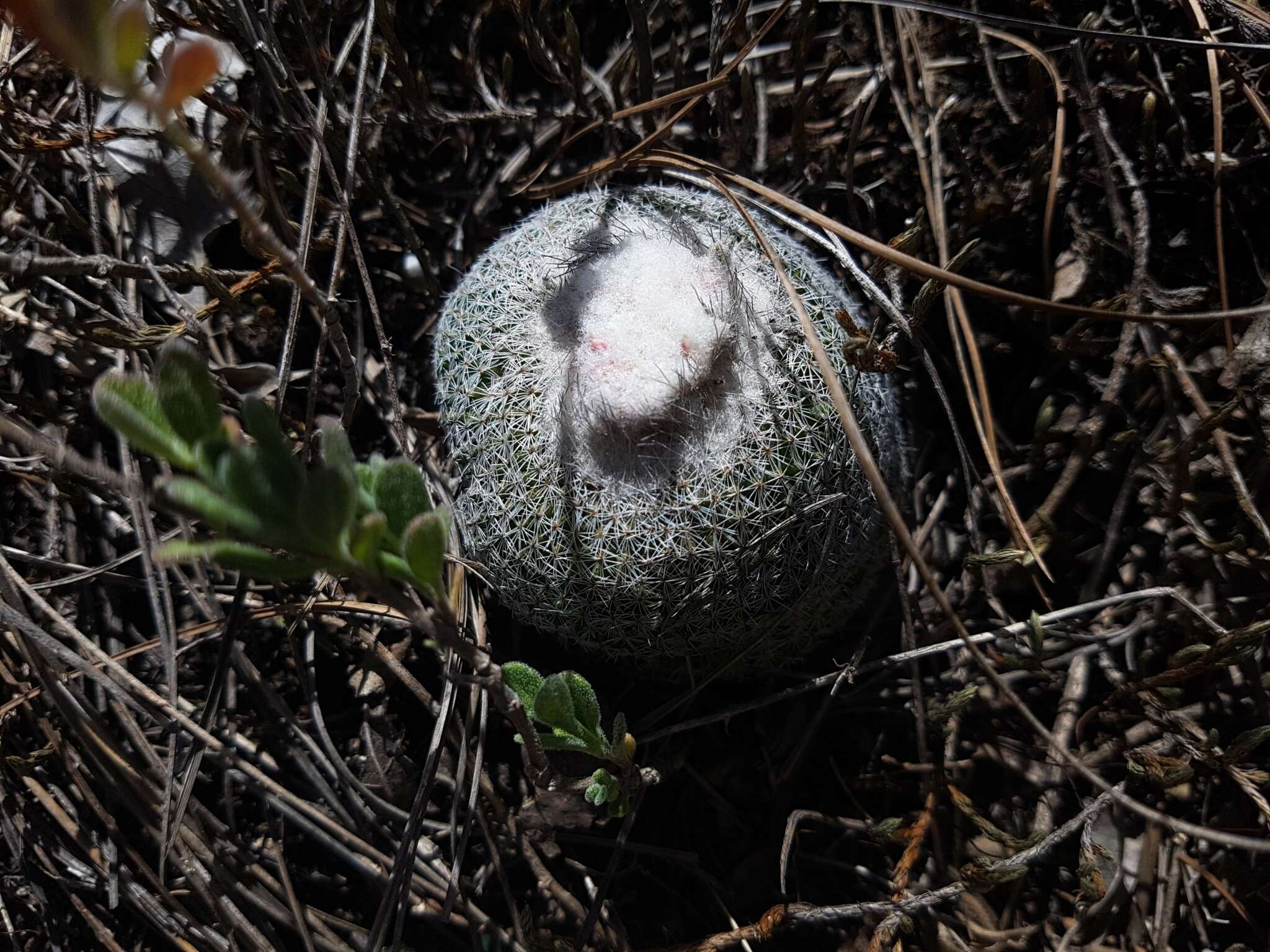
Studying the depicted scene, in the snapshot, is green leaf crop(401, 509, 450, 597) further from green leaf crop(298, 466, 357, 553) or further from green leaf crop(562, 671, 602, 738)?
green leaf crop(562, 671, 602, 738)

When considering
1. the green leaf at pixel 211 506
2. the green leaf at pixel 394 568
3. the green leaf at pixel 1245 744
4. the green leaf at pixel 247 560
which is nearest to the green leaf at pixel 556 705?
the green leaf at pixel 394 568

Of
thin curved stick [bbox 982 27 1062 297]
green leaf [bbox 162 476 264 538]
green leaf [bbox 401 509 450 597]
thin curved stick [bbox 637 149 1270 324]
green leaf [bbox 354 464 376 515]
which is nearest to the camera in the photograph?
green leaf [bbox 162 476 264 538]

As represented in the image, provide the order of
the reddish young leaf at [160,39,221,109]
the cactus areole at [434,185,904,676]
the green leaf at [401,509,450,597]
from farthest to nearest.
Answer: the cactus areole at [434,185,904,676] → the green leaf at [401,509,450,597] → the reddish young leaf at [160,39,221,109]

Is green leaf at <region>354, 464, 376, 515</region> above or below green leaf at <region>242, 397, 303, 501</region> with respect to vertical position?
below

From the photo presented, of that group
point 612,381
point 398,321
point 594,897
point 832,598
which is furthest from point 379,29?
point 594,897

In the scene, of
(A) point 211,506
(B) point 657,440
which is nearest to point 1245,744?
(B) point 657,440

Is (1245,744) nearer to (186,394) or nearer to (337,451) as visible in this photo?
(337,451)

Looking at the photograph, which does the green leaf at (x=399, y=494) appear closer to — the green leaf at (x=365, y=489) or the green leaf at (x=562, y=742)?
the green leaf at (x=365, y=489)

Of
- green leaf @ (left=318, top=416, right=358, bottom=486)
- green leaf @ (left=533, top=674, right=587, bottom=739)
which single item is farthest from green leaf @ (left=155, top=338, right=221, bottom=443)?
green leaf @ (left=533, top=674, right=587, bottom=739)
